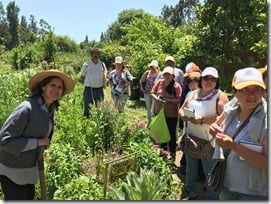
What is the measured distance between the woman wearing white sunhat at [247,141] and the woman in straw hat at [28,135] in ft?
4.29

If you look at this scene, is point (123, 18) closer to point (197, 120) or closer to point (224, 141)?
point (197, 120)

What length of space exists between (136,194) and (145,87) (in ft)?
17.2

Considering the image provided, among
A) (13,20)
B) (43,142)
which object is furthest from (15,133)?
(13,20)

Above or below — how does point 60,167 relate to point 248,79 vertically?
below

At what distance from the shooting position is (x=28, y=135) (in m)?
3.09

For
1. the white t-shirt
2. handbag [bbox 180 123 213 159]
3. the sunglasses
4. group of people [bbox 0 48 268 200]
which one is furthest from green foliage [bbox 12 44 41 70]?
the sunglasses

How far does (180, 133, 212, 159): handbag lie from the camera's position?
4.30m

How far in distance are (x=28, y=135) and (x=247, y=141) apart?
1.57 metres

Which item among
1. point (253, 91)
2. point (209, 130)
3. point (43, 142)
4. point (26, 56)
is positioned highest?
point (26, 56)

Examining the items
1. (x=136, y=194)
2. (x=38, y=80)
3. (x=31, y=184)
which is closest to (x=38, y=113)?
(x=38, y=80)

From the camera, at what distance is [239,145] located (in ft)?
8.63

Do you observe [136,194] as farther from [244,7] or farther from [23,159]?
[244,7]

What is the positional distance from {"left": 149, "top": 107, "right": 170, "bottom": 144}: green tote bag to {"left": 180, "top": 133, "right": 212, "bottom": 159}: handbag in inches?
42.1

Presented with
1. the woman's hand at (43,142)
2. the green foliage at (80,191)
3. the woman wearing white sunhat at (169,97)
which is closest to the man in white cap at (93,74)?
the woman wearing white sunhat at (169,97)
